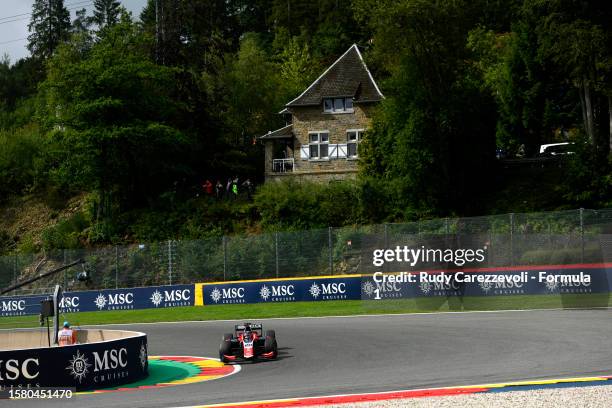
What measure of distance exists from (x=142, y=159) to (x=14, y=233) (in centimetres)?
1152

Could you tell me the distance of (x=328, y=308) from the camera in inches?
1414

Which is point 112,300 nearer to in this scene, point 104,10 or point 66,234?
point 66,234

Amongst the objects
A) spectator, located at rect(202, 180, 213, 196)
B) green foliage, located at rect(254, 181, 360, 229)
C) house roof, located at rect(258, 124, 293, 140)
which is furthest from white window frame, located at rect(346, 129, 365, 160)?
spectator, located at rect(202, 180, 213, 196)

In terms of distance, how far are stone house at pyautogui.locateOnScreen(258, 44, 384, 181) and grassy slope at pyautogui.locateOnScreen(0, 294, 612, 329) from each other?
1998 cm

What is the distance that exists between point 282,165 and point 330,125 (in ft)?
13.4

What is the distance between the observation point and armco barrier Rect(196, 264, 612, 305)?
32094 millimetres

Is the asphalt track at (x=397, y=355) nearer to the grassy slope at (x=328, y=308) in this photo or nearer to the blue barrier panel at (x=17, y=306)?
the grassy slope at (x=328, y=308)

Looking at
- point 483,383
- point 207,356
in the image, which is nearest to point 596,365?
point 483,383

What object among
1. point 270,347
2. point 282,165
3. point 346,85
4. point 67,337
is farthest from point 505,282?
point 282,165

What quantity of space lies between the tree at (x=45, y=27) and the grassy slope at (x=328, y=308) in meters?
76.5

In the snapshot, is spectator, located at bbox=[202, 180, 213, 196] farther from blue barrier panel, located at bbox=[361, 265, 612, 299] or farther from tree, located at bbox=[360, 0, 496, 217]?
blue barrier panel, located at bbox=[361, 265, 612, 299]

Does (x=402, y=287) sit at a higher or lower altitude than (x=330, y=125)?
lower

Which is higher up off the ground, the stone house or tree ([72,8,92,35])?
tree ([72,8,92,35])

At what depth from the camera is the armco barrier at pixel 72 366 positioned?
15.9 meters
